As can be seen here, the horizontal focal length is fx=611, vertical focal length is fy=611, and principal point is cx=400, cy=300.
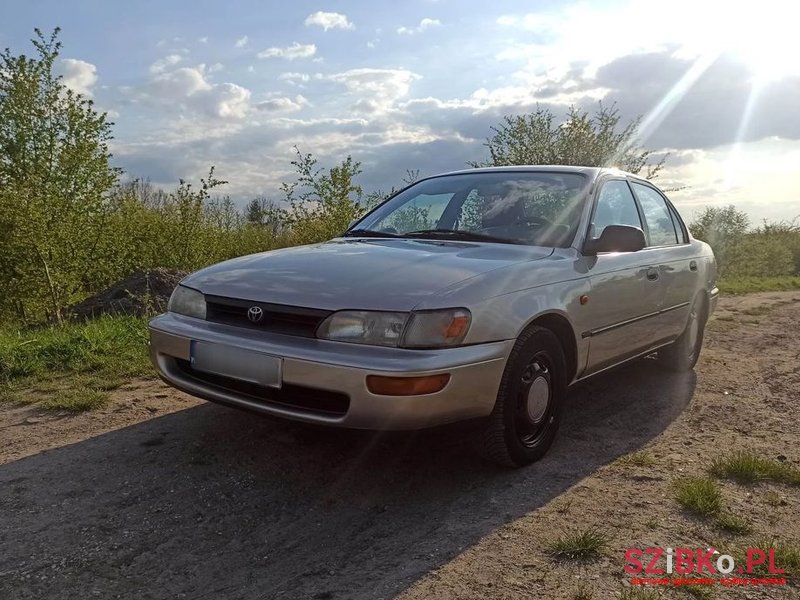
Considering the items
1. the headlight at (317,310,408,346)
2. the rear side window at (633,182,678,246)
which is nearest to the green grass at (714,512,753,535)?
the headlight at (317,310,408,346)

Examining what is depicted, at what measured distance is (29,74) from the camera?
10594 mm

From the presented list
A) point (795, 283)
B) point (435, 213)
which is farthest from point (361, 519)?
point (795, 283)

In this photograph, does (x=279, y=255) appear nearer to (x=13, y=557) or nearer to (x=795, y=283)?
(x=13, y=557)

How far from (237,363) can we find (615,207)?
268 centimetres

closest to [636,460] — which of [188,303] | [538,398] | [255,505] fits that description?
[538,398]

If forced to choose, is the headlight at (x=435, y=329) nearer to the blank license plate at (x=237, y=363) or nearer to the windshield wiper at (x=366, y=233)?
the blank license plate at (x=237, y=363)

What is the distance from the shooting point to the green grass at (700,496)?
2.66m

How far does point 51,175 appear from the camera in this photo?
34.9 ft

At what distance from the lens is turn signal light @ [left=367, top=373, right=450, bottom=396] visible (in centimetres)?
244

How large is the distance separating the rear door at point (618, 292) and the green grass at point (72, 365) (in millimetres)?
3175

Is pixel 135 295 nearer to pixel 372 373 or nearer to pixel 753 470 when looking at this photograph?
pixel 372 373

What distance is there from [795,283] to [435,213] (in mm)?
16746

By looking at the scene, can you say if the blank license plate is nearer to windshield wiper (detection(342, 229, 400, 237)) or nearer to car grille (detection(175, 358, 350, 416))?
car grille (detection(175, 358, 350, 416))

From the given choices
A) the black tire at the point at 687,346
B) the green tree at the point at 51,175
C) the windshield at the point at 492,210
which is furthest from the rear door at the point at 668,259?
the green tree at the point at 51,175
